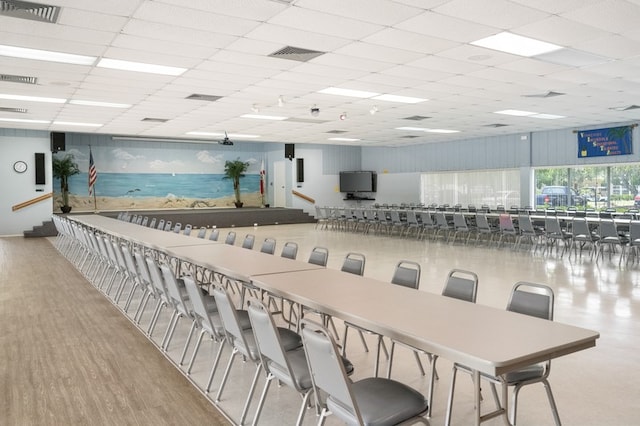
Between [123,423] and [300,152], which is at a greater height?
[300,152]

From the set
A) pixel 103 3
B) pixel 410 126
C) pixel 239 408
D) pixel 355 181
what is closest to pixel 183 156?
pixel 355 181

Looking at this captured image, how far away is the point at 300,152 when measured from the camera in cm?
2158

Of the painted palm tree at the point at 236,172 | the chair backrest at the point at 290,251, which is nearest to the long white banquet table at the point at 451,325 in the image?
the chair backrest at the point at 290,251

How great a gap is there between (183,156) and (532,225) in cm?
1475

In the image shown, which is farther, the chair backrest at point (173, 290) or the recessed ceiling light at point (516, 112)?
the recessed ceiling light at point (516, 112)

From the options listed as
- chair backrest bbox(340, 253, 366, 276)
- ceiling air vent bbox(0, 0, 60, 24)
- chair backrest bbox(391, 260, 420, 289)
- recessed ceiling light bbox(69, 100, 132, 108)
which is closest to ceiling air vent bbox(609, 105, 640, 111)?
chair backrest bbox(340, 253, 366, 276)

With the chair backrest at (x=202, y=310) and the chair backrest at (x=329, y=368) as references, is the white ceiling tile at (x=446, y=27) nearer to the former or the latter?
the chair backrest at (x=202, y=310)

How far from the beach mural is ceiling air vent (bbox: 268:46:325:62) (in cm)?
1501

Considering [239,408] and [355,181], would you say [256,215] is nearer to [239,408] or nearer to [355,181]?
[355,181]

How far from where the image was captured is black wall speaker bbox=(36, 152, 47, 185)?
16109 mm

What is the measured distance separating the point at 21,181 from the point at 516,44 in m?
15.7

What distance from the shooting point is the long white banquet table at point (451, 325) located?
233 centimetres

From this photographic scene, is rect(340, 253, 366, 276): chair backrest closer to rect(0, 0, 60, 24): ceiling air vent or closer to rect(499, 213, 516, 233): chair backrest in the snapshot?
rect(0, 0, 60, 24): ceiling air vent

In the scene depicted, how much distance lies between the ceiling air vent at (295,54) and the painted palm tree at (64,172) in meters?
14.3
